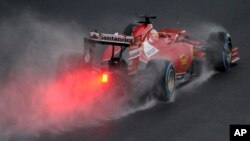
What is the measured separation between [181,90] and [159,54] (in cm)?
90

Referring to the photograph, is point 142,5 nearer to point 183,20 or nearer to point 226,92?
point 183,20

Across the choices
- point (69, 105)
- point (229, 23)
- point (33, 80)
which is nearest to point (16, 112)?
point (69, 105)

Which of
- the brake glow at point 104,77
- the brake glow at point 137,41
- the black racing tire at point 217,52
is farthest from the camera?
the black racing tire at point 217,52

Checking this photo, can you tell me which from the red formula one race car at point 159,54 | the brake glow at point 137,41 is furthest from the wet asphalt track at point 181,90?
the brake glow at point 137,41

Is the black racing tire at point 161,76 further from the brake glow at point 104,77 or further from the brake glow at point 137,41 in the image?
the brake glow at point 104,77

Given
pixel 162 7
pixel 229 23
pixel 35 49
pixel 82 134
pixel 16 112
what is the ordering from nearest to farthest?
pixel 82 134 → pixel 16 112 → pixel 35 49 → pixel 229 23 → pixel 162 7

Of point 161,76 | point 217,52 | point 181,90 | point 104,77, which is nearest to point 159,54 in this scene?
point 181,90

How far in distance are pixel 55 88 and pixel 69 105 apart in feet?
2.03

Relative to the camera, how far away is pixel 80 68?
46.1 ft

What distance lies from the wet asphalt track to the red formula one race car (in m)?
0.44

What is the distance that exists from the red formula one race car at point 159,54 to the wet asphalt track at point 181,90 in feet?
1.44

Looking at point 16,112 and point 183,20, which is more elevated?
point 183,20

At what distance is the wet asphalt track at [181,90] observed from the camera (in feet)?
41.0

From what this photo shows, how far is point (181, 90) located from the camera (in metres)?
15.3
